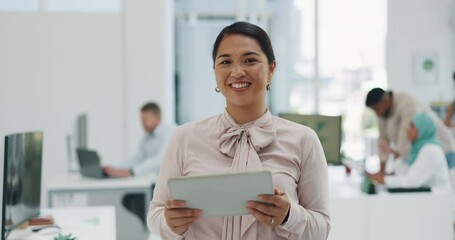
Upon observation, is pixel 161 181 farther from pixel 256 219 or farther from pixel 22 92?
pixel 22 92

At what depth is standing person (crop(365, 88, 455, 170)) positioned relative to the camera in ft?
17.0

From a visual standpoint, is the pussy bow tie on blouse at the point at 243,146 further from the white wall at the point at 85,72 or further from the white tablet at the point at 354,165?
the white wall at the point at 85,72

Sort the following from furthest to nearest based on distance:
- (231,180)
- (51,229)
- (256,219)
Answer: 1. (51,229)
2. (256,219)
3. (231,180)

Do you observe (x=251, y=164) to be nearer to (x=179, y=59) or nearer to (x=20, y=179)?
(x=20, y=179)

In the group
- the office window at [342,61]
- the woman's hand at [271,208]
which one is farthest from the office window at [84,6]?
the woman's hand at [271,208]

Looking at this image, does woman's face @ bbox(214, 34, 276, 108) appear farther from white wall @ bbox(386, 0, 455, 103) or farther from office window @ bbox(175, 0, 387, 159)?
white wall @ bbox(386, 0, 455, 103)

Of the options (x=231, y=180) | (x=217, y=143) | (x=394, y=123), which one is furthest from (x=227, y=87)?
(x=394, y=123)

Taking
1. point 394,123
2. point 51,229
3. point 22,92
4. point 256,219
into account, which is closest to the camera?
point 256,219

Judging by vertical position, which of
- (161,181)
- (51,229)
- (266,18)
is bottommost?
(51,229)

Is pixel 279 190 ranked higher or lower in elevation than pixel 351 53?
lower

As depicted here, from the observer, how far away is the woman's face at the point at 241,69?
1.74 meters

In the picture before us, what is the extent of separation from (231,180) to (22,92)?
6.56 meters

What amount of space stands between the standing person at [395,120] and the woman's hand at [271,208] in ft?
11.7

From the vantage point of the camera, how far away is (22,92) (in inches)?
300
